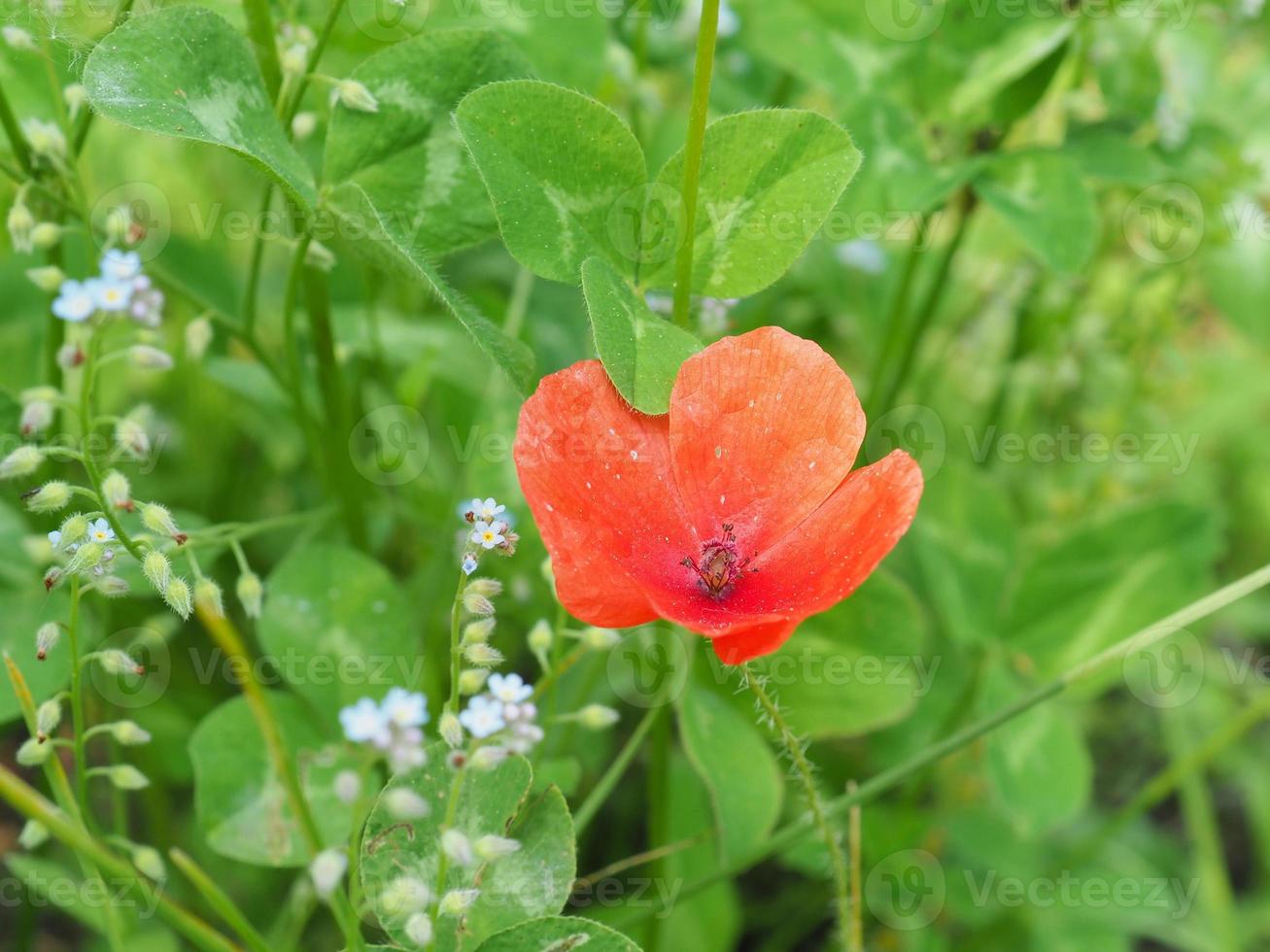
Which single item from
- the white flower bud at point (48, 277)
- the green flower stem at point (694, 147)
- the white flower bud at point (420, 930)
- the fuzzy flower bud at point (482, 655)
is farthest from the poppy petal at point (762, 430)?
the white flower bud at point (48, 277)

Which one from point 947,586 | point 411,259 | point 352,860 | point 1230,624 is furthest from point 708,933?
point 1230,624

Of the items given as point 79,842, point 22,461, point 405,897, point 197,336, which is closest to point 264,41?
point 197,336

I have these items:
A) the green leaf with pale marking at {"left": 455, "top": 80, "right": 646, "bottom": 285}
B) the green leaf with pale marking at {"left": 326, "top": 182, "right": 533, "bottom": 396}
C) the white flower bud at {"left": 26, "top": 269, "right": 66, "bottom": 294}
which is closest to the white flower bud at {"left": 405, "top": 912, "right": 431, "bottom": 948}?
the green leaf with pale marking at {"left": 326, "top": 182, "right": 533, "bottom": 396}

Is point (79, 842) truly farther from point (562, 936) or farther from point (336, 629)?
point (336, 629)

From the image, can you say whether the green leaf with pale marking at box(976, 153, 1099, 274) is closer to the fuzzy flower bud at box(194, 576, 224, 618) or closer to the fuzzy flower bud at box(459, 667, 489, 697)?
the fuzzy flower bud at box(459, 667, 489, 697)

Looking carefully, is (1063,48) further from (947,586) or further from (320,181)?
(320,181)

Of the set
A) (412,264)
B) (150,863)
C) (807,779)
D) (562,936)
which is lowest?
(150,863)
